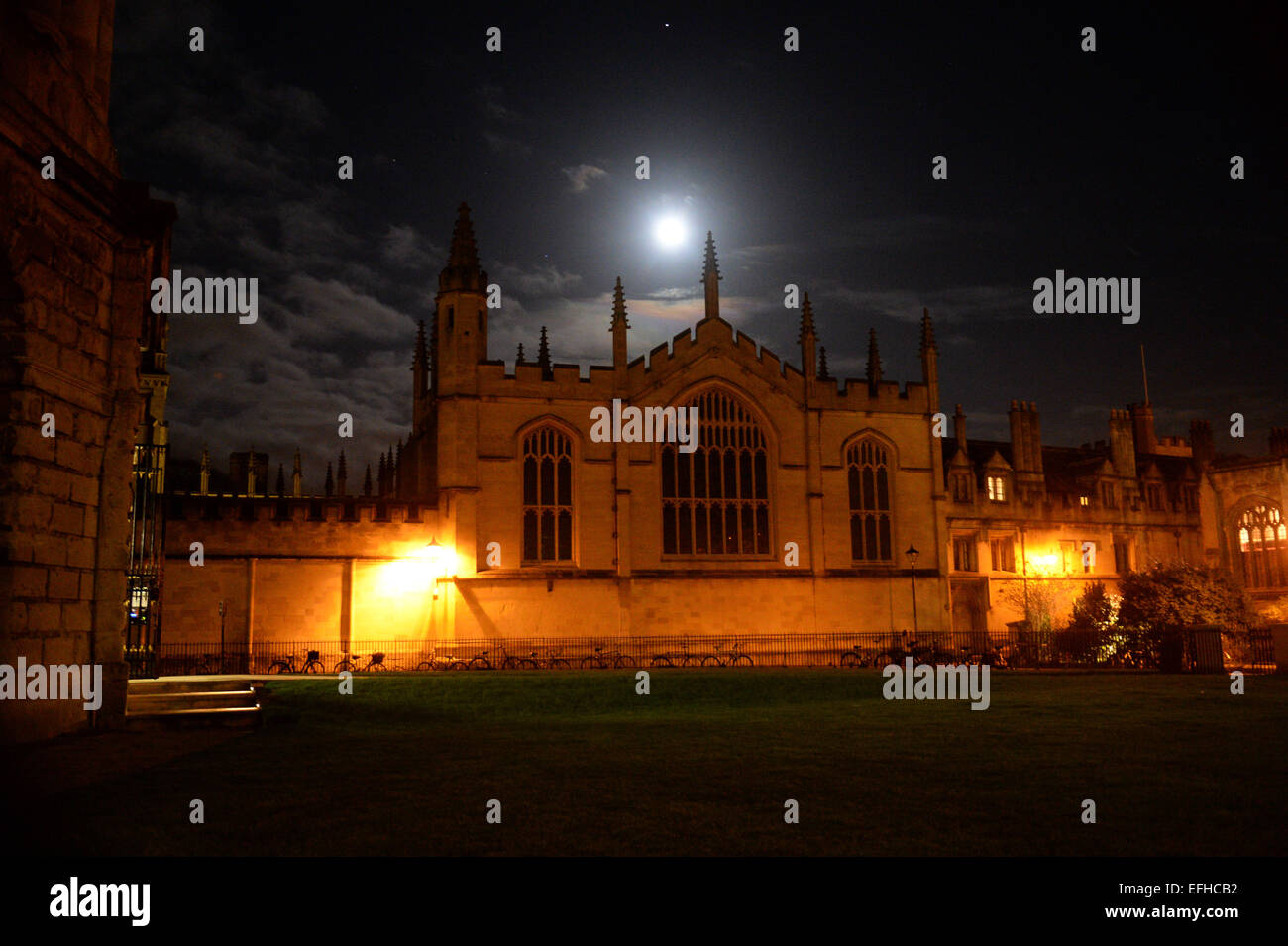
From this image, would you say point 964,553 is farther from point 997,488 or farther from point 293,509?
point 293,509

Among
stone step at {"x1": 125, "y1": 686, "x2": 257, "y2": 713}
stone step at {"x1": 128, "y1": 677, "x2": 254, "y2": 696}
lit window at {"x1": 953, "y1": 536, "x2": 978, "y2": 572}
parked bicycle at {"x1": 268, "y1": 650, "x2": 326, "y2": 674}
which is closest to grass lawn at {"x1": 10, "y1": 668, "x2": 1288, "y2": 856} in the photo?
stone step at {"x1": 125, "y1": 686, "x2": 257, "y2": 713}

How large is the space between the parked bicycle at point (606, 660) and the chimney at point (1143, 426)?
3738cm

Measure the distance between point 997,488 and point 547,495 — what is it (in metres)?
21.6

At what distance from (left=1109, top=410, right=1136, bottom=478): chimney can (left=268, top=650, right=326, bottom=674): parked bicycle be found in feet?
123

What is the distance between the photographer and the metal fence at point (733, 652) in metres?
25.3

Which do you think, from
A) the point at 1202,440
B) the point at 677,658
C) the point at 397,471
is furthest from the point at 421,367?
the point at 1202,440

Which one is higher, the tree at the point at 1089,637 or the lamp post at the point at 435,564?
the lamp post at the point at 435,564

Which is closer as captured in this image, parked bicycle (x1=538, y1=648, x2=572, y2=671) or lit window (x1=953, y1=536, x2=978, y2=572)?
parked bicycle (x1=538, y1=648, x2=572, y2=671)

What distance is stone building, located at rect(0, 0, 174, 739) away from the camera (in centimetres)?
966

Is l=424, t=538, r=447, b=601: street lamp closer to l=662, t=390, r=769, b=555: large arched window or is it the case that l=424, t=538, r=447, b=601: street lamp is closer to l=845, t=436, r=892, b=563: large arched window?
Answer: l=662, t=390, r=769, b=555: large arched window

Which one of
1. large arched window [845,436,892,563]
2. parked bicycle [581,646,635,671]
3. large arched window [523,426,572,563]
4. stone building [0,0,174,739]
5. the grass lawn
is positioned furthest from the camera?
large arched window [845,436,892,563]

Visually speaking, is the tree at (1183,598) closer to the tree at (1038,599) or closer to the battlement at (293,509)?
the tree at (1038,599)

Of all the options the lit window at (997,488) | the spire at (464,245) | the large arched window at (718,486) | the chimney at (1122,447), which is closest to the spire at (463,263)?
the spire at (464,245)
